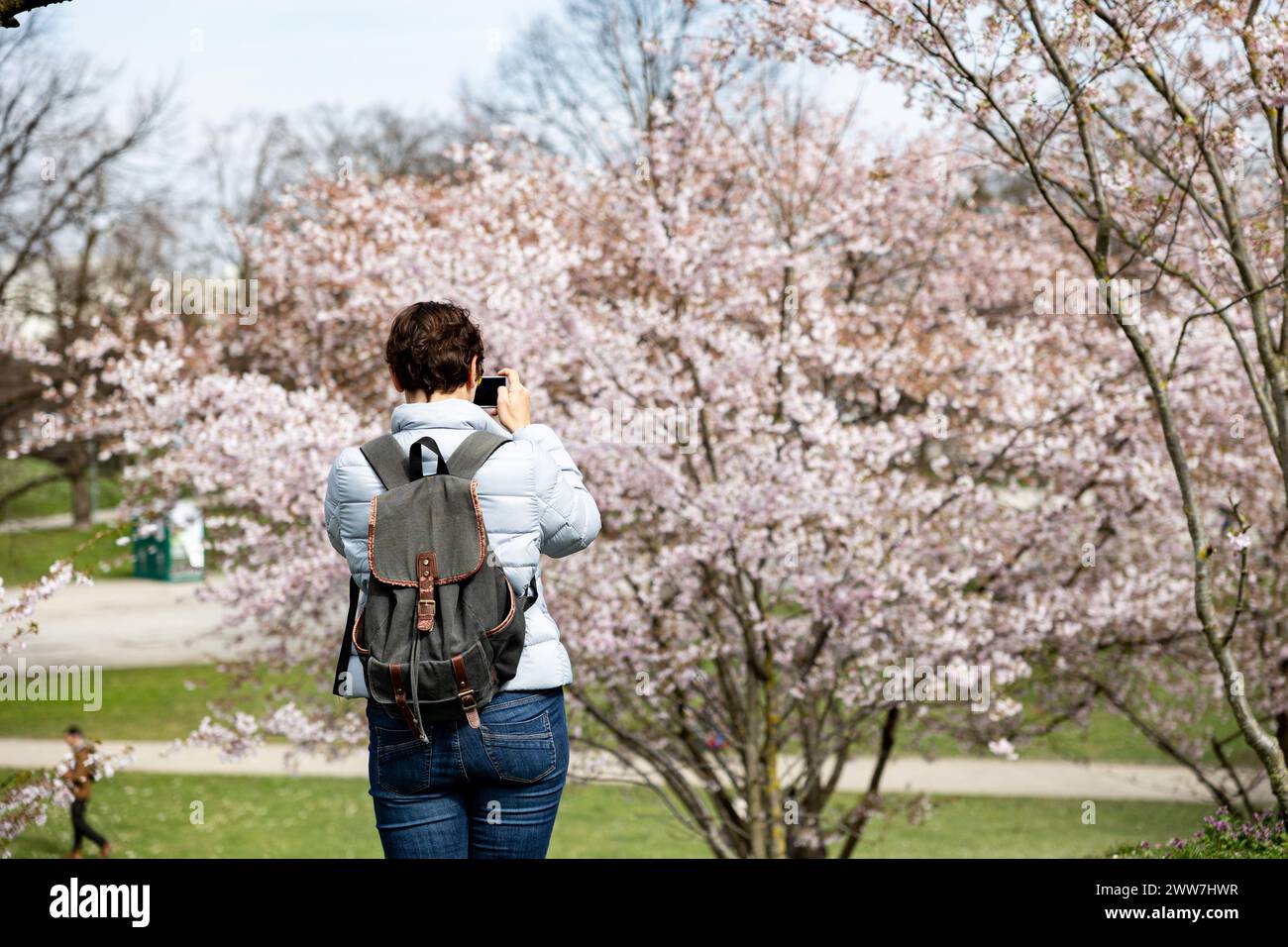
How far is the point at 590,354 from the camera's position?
6.76 meters

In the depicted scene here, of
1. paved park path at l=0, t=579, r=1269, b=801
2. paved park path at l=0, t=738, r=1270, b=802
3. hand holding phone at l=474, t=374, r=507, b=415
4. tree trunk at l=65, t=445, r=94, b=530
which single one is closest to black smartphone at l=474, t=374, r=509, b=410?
hand holding phone at l=474, t=374, r=507, b=415

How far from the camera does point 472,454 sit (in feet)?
8.27

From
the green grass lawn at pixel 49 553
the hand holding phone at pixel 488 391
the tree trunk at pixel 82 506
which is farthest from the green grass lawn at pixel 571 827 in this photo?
the tree trunk at pixel 82 506

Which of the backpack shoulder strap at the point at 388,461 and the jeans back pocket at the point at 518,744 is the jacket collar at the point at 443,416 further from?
the jeans back pocket at the point at 518,744

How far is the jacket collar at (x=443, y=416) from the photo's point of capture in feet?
8.57

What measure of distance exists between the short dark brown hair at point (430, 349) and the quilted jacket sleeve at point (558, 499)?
19 centimetres

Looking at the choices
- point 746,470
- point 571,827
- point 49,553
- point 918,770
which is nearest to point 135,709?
point 571,827

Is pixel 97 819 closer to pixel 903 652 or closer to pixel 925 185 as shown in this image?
pixel 903 652

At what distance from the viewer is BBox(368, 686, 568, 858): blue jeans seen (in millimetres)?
2455

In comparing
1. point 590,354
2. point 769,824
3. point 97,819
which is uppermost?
point 590,354

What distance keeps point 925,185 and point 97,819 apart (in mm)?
9515
